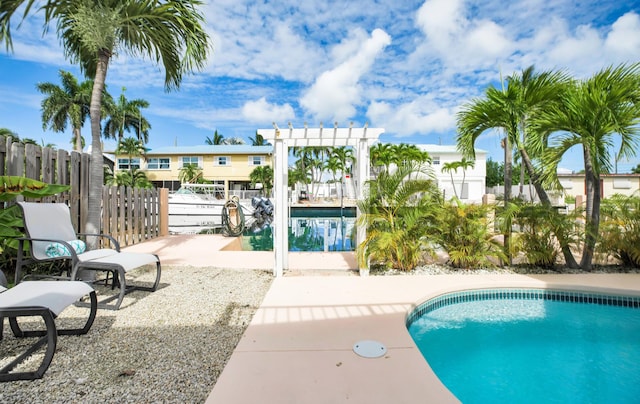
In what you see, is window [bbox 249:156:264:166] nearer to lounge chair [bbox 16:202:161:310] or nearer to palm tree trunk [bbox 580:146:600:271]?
lounge chair [bbox 16:202:161:310]

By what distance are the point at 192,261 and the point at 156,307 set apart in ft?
9.35

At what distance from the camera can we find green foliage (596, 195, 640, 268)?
5492 millimetres

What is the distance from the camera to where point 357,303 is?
3.86 metres

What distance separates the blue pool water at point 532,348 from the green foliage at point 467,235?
3.26 feet

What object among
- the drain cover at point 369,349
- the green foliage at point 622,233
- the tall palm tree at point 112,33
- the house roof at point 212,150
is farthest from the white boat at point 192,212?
the green foliage at point 622,233

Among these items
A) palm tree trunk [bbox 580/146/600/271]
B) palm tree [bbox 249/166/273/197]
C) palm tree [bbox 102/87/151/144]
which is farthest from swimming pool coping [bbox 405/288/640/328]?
palm tree [bbox 102/87/151/144]

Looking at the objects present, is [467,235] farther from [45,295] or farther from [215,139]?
[215,139]

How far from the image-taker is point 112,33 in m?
4.63

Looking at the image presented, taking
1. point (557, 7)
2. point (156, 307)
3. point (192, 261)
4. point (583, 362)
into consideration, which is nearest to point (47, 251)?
point (156, 307)

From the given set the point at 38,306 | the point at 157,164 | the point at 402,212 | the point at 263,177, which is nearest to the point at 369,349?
the point at 38,306

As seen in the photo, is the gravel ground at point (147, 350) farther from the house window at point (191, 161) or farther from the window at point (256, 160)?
the house window at point (191, 161)

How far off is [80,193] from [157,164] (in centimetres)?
2878

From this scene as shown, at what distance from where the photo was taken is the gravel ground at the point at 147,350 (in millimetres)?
2107

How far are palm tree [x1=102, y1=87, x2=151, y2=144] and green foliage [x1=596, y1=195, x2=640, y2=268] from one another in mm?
35843
